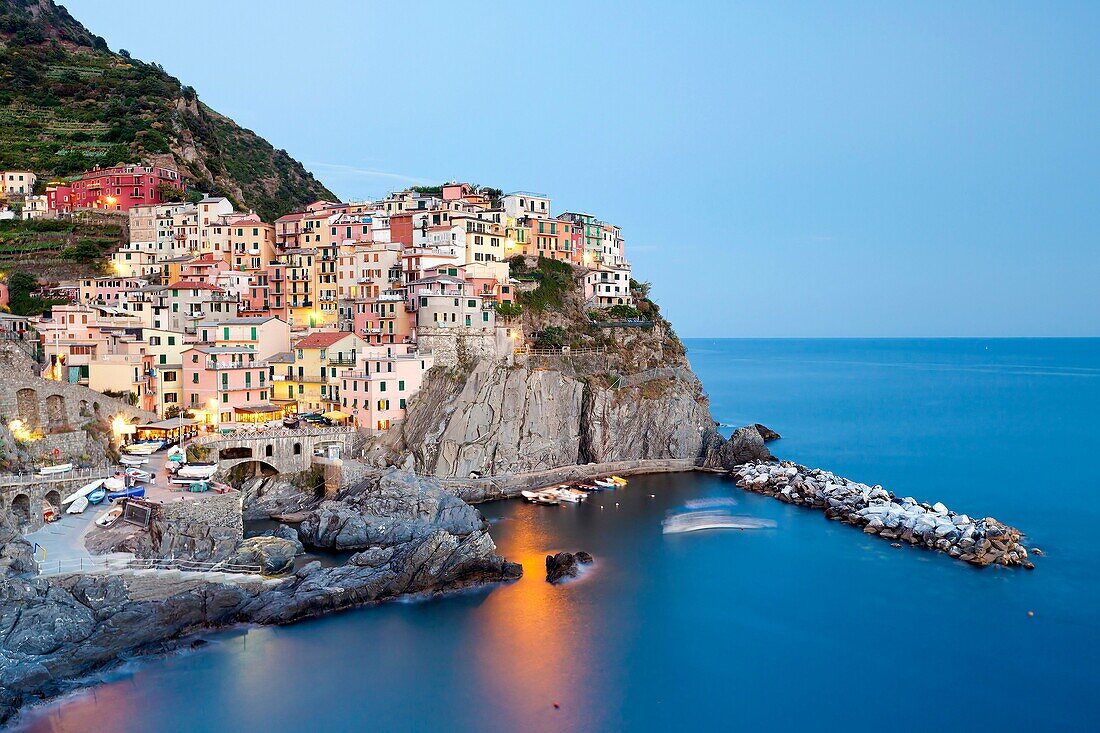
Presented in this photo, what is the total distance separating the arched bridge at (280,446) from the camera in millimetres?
38812

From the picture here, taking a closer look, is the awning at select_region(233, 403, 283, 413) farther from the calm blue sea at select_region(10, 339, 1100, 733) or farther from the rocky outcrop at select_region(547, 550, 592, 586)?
the rocky outcrop at select_region(547, 550, 592, 586)

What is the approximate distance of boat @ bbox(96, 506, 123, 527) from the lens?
2946 cm

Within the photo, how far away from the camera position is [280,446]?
4034cm

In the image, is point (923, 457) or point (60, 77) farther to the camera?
point (60, 77)

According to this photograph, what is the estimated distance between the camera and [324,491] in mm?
40906

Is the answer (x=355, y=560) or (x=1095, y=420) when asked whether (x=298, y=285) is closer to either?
(x=355, y=560)

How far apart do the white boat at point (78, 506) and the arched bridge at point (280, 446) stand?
734 cm

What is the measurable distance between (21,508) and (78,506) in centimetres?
215

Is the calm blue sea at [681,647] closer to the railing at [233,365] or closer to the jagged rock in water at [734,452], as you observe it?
the jagged rock in water at [734,452]

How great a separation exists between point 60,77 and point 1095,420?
115 metres

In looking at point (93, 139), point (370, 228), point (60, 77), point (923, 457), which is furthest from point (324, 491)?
point (60, 77)

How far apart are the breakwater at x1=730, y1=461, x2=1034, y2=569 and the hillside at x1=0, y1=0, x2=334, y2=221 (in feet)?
174

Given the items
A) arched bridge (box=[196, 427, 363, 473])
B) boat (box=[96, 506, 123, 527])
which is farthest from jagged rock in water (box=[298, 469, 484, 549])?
boat (box=[96, 506, 123, 527])

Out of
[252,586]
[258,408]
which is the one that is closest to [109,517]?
[252,586]
